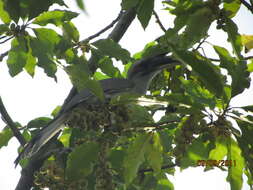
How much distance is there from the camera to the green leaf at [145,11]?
3.28 meters

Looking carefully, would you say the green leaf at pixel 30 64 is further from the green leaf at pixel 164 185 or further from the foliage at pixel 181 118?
the green leaf at pixel 164 185

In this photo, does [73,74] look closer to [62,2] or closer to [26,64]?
[62,2]

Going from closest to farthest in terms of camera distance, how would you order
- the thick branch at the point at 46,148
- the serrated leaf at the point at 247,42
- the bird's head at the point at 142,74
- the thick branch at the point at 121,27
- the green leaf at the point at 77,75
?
1. the green leaf at the point at 77,75
2. the serrated leaf at the point at 247,42
3. the thick branch at the point at 46,148
4. the thick branch at the point at 121,27
5. the bird's head at the point at 142,74

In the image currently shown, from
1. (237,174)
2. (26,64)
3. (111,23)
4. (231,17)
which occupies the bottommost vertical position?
(237,174)

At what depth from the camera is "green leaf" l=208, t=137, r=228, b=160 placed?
3.02 meters

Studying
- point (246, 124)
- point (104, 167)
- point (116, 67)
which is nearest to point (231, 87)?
point (246, 124)

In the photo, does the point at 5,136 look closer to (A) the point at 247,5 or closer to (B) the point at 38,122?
(B) the point at 38,122

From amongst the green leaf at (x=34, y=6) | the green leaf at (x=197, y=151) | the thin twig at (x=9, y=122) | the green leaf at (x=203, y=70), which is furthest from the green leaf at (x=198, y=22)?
the thin twig at (x=9, y=122)

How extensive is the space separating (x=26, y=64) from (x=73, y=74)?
1752 mm

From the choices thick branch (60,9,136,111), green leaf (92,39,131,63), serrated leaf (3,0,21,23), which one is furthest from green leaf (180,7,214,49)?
thick branch (60,9,136,111)

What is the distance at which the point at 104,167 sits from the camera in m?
2.94

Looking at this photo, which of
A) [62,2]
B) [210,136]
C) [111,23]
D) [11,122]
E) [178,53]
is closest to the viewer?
[178,53]

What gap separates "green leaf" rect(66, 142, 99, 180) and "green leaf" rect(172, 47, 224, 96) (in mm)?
891
